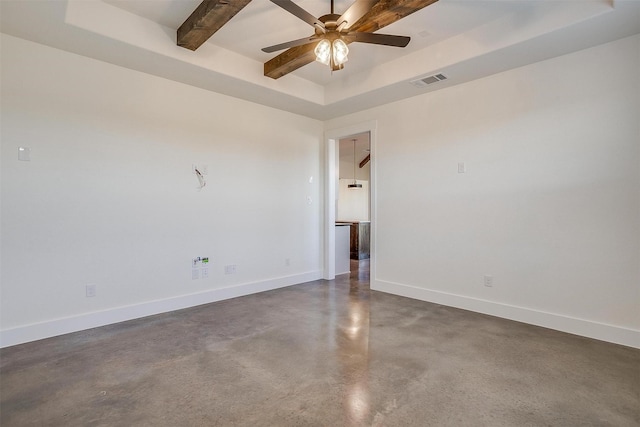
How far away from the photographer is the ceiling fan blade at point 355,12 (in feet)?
7.16

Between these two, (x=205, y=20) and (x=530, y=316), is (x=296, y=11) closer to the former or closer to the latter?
(x=205, y=20)

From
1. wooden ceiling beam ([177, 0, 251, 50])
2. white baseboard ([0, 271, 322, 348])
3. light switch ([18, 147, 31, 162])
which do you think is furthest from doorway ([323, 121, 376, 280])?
light switch ([18, 147, 31, 162])

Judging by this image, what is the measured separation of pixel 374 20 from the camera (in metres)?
2.61

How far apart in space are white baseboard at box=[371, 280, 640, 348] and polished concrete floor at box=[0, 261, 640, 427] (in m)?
0.12

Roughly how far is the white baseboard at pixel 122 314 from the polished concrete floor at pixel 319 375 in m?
0.12

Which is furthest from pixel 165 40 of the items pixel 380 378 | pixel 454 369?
pixel 454 369

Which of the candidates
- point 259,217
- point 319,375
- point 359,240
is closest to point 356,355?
point 319,375

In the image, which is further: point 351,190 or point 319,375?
point 351,190

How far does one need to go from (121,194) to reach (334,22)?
106 inches

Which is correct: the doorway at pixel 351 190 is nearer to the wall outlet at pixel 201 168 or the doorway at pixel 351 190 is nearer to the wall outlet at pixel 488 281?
the wall outlet at pixel 488 281

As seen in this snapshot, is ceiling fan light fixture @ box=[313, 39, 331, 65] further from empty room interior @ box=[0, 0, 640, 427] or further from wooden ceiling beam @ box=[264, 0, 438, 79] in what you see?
wooden ceiling beam @ box=[264, 0, 438, 79]

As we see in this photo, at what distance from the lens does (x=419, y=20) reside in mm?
2926

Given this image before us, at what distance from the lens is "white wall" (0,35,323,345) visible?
277 centimetres

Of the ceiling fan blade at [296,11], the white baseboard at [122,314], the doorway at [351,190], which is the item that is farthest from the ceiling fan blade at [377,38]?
the white baseboard at [122,314]
